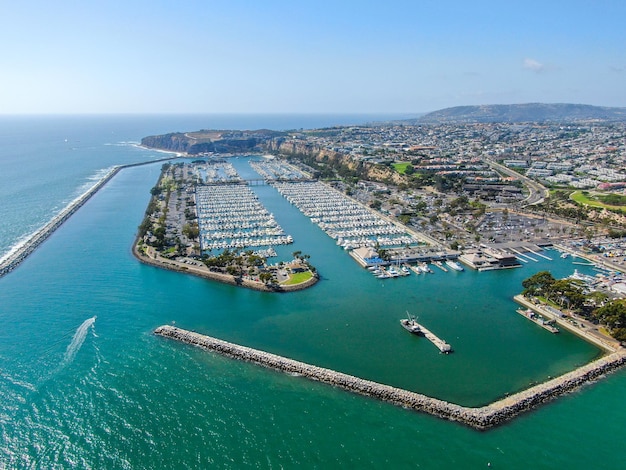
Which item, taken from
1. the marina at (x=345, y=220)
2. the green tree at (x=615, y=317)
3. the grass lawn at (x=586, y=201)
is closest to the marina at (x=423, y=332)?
the green tree at (x=615, y=317)

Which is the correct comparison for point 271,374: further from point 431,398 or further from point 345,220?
point 345,220

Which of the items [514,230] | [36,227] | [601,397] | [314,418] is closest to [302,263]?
[314,418]

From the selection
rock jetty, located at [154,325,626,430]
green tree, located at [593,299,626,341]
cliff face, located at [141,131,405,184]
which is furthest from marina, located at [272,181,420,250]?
cliff face, located at [141,131,405,184]

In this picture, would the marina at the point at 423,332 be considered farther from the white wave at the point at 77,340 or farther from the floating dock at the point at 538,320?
the white wave at the point at 77,340

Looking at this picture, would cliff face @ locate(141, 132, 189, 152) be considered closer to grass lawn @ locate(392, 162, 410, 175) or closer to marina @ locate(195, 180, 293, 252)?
marina @ locate(195, 180, 293, 252)

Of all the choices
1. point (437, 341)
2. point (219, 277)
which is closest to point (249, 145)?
point (219, 277)
